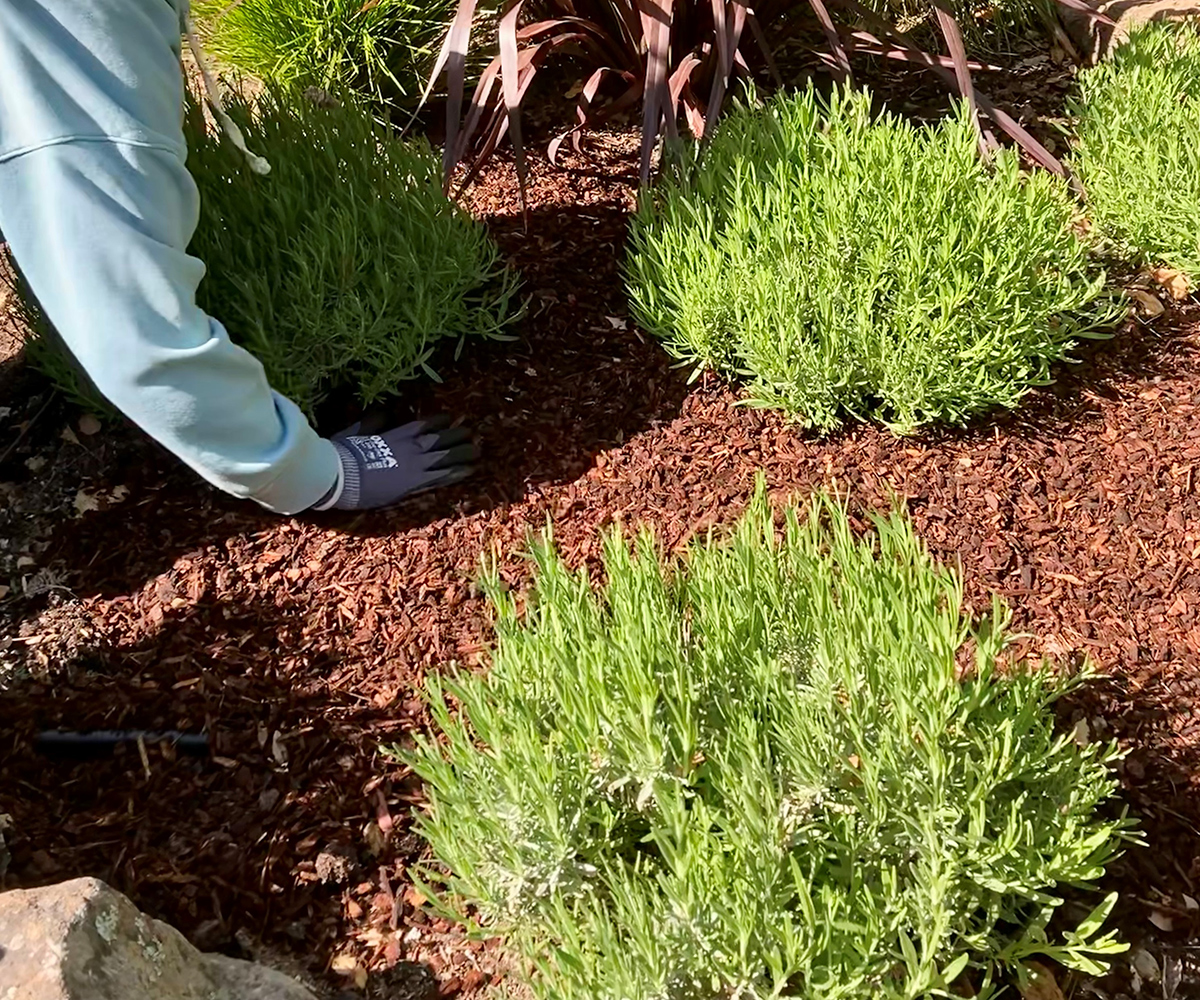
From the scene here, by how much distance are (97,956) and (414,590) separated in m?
0.87

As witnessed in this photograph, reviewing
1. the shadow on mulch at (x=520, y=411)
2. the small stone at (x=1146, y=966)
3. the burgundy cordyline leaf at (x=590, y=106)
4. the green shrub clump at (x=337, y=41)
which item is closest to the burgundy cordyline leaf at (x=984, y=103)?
the burgundy cordyline leaf at (x=590, y=106)

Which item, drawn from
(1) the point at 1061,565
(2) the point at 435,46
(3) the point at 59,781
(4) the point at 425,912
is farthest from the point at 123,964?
(2) the point at 435,46

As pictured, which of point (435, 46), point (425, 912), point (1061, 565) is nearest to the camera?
point (425, 912)

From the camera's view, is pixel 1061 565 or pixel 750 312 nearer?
pixel 1061 565

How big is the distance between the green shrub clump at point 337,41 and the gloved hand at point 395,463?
4.19ft

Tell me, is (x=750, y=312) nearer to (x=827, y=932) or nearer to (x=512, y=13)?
(x=512, y=13)

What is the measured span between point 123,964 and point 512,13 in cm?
212

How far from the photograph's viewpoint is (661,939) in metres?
1.08

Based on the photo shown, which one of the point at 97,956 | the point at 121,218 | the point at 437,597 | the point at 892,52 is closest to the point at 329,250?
the point at 121,218

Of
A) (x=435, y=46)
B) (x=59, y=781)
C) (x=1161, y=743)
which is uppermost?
(x=435, y=46)

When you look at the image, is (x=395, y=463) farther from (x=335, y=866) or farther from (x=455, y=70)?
(x=455, y=70)

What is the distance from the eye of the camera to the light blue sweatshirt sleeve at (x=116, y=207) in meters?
1.34

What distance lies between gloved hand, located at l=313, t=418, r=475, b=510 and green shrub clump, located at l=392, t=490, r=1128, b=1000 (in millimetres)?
705

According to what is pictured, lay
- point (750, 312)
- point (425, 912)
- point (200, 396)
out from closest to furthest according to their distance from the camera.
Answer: point (425, 912) → point (200, 396) → point (750, 312)
